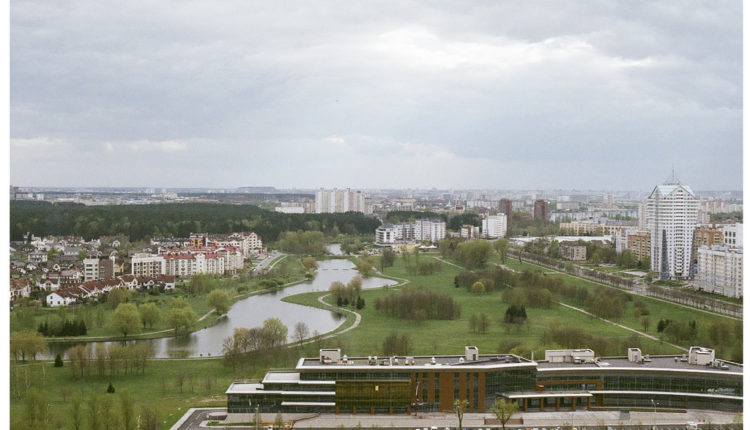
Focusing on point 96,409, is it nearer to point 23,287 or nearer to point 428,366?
point 428,366

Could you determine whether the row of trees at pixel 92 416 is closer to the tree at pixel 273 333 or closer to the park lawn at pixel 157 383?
the park lawn at pixel 157 383

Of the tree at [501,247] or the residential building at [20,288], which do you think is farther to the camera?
the tree at [501,247]

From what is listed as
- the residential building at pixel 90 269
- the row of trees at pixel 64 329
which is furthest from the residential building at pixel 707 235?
the residential building at pixel 90 269

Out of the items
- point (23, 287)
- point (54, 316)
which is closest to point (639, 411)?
point (54, 316)

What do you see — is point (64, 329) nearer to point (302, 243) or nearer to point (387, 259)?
point (387, 259)

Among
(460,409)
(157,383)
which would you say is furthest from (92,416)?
(460,409)

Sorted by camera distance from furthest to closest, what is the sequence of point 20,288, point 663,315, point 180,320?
point 20,288 < point 663,315 < point 180,320
